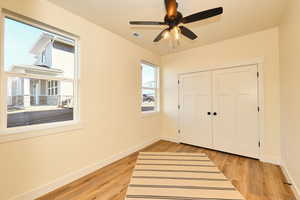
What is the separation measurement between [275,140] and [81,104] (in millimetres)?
3813

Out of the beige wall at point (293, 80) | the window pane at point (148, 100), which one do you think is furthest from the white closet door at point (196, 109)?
the beige wall at point (293, 80)

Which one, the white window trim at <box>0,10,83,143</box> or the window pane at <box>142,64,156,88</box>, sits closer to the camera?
the white window trim at <box>0,10,83,143</box>

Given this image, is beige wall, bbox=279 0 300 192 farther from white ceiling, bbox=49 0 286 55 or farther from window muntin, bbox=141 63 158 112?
window muntin, bbox=141 63 158 112

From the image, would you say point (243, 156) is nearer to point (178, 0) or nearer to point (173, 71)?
point (173, 71)

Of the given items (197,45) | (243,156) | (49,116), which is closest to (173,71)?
(197,45)

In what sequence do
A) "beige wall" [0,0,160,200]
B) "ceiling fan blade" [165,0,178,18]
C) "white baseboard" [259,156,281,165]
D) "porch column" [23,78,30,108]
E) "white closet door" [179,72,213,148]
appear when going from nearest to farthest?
"ceiling fan blade" [165,0,178,18] < "beige wall" [0,0,160,200] < "porch column" [23,78,30,108] < "white baseboard" [259,156,281,165] < "white closet door" [179,72,213,148]

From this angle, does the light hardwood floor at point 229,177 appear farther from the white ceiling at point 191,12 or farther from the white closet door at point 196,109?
the white ceiling at point 191,12

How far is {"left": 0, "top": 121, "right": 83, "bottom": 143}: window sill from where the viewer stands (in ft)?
5.38

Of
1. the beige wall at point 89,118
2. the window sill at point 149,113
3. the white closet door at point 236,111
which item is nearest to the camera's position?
the beige wall at point 89,118

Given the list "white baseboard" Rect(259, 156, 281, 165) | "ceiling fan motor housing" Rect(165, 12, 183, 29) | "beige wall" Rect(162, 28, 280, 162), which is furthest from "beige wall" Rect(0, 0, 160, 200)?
"white baseboard" Rect(259, 156, 281, 165)

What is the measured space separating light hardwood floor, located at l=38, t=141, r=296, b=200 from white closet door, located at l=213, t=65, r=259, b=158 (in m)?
0.38

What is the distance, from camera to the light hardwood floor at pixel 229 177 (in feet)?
6.16

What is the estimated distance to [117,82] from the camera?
3.06m

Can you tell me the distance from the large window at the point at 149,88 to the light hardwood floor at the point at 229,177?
169 centimetres
